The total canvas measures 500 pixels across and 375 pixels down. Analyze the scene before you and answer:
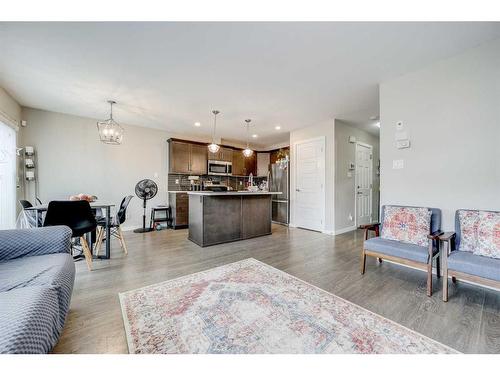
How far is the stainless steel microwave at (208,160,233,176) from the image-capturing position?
19.5 feet

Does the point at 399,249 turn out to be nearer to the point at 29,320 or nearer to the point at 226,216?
the point at 226,216

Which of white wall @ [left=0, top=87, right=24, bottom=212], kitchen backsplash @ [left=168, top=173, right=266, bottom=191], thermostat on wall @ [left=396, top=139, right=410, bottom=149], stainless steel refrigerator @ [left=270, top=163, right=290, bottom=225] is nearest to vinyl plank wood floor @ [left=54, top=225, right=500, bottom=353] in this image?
thermostat on wall @ [left=396, top=139, right=410, bottom=149]

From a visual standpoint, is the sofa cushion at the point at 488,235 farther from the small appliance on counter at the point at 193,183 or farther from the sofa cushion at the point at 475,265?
the small appliance on counter at the point at 193,183

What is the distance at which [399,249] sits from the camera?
217 centimetres

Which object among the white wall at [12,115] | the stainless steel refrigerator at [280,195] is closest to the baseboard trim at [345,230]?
the stainless steel refrigerator at [280,195]

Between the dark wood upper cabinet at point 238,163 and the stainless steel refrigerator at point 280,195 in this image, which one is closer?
the stainless steel refrigerator at point 280,195

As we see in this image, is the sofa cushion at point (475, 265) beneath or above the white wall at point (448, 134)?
beneath

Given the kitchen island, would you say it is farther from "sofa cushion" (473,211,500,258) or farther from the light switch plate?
"sofa cushion" (473,211,500,258)

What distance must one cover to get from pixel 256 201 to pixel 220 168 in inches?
88.7

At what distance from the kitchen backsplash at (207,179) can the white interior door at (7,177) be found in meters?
2.78

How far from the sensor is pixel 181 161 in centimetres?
549

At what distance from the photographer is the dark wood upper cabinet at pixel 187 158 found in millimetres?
5391

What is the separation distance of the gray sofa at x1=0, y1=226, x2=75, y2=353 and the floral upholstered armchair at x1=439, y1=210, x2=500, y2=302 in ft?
9.46
